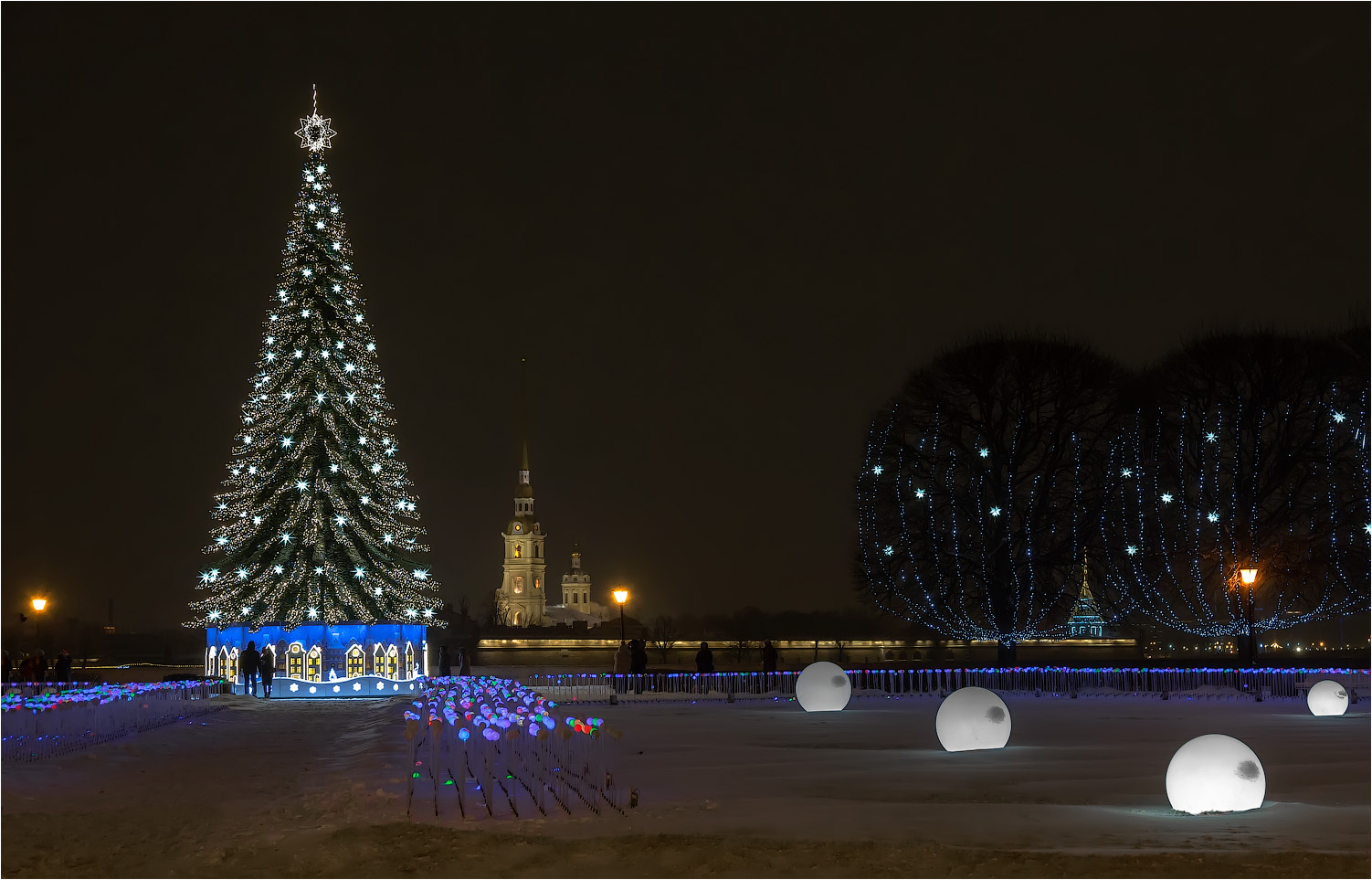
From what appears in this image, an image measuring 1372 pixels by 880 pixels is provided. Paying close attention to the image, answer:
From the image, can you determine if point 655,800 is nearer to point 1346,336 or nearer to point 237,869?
point 237,869

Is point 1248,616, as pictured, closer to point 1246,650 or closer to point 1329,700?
point 1246,650

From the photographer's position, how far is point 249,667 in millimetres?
35781

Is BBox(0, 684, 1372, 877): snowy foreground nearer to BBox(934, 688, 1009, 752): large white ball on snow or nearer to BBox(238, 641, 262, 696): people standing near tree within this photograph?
BBox(934, 688, 1009, 752): large white ball on snow

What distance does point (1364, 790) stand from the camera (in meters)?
14.4

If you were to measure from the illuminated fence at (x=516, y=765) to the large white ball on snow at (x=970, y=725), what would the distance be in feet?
14.2

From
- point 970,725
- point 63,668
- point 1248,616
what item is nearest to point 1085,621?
point 1248,616

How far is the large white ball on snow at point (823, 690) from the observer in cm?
2898

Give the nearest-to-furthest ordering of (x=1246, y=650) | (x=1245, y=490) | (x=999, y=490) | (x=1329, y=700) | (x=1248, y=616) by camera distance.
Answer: (x=1329, y=700), (x=1248, y=616), (x=1246, y=650), (x=1245, y=490), (x=999, y=490)

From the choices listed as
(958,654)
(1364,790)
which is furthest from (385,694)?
(958,654)

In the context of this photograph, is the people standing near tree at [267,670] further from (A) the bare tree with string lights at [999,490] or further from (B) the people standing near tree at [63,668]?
(A) the bare tree with string lights at [999,490]

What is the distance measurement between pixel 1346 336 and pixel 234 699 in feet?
103

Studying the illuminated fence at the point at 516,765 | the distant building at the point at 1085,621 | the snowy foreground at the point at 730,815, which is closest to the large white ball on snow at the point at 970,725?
the snowy foreground at the point at 730,815

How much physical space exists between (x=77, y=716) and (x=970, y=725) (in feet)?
39.5

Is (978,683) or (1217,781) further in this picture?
(978,683)
